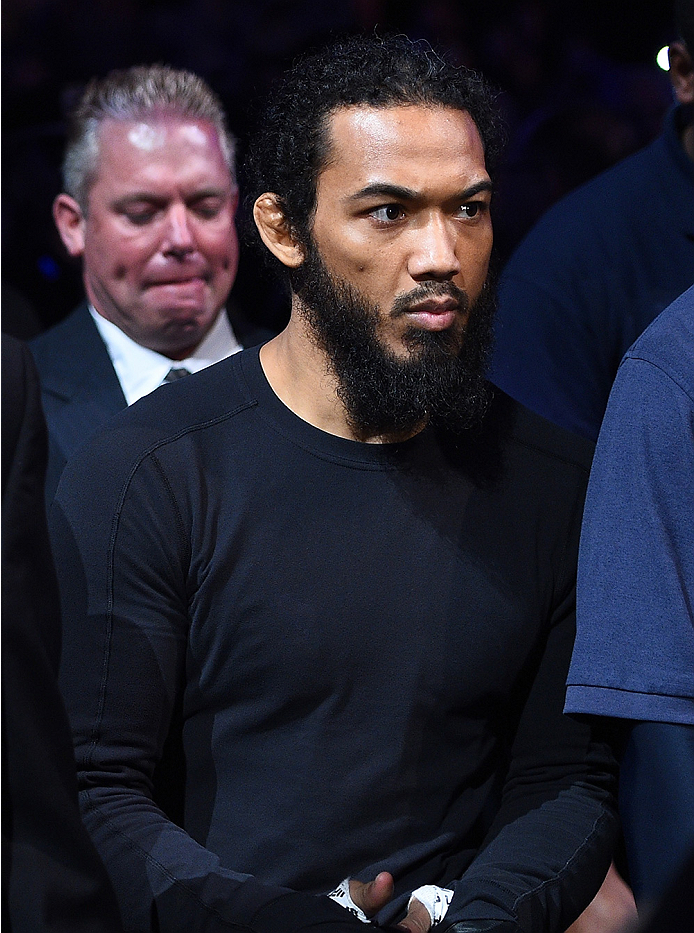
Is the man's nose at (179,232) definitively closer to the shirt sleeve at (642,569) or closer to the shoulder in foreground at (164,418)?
the shoulder in foreground at (164,418)

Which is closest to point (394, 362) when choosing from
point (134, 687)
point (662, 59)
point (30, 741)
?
point (134, 687)

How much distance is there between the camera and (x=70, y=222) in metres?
2.91

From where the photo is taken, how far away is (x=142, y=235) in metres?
2.78

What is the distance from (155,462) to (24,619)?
564 millimetres

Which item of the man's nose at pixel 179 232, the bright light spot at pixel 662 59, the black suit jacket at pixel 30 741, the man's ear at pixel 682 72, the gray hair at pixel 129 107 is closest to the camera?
the black suit jacket at pixel 30 741

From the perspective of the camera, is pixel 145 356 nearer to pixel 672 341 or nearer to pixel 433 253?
pixel 433 253

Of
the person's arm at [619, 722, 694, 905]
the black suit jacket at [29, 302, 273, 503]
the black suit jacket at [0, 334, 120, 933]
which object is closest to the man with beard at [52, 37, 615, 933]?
the person's arm at [619, 722, 694, 905]

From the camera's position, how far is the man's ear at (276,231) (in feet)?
6.23

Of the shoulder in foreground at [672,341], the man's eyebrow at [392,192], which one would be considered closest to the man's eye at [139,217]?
the man's eyebrow at [392,192]

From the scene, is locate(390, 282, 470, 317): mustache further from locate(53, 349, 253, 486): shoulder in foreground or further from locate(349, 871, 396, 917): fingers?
locate(349, 871, 396, 917): fingers

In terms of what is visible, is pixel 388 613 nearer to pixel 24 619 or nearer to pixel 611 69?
pixel 24 619

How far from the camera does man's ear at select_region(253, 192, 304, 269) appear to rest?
6.23ft

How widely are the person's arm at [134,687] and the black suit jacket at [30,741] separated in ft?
1.12

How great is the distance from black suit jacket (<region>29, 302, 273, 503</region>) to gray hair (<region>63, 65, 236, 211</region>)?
303mm
